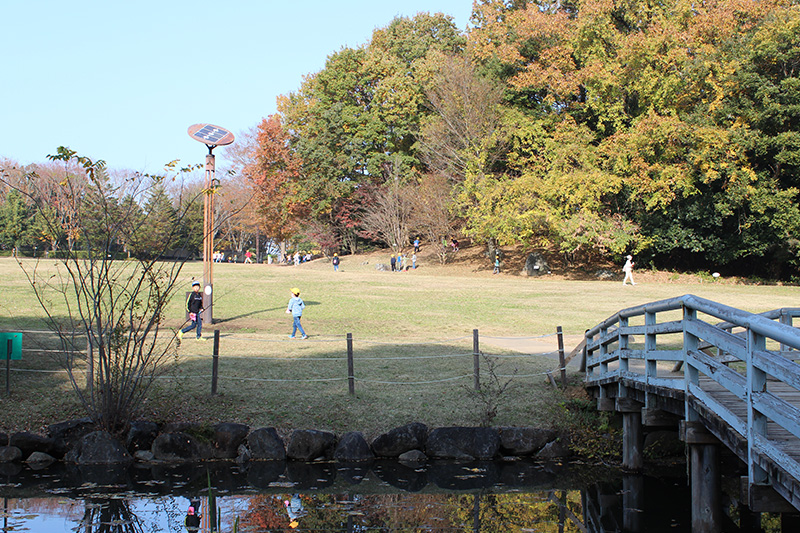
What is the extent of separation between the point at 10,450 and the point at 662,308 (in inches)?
378

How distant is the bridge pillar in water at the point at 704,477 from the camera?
7211mm

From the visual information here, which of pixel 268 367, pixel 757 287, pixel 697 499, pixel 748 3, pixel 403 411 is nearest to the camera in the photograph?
pixel 697 499

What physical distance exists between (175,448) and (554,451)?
6033mm

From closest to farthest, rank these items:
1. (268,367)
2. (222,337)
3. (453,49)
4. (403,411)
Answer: (403,411) < (268,367) < (222,337) < (453,49)

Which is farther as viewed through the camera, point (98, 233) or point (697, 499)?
point (98, 233)

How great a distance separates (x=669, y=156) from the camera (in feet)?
122

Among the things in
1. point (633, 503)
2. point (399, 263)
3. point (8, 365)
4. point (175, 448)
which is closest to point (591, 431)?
point (633, 503)

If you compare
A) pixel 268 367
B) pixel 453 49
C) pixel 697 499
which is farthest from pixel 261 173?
pixel 697 499

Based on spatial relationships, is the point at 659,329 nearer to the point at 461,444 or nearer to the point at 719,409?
the point at 719,409

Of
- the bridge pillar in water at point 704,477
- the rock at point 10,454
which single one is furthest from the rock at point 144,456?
the bridge pillar in water at point 704,477

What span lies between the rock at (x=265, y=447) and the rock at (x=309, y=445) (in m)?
0.14

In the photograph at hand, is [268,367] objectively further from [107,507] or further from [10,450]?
[107,507]

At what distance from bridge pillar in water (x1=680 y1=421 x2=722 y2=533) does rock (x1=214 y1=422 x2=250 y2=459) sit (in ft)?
22.4

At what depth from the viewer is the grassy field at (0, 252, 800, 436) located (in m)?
12.2
